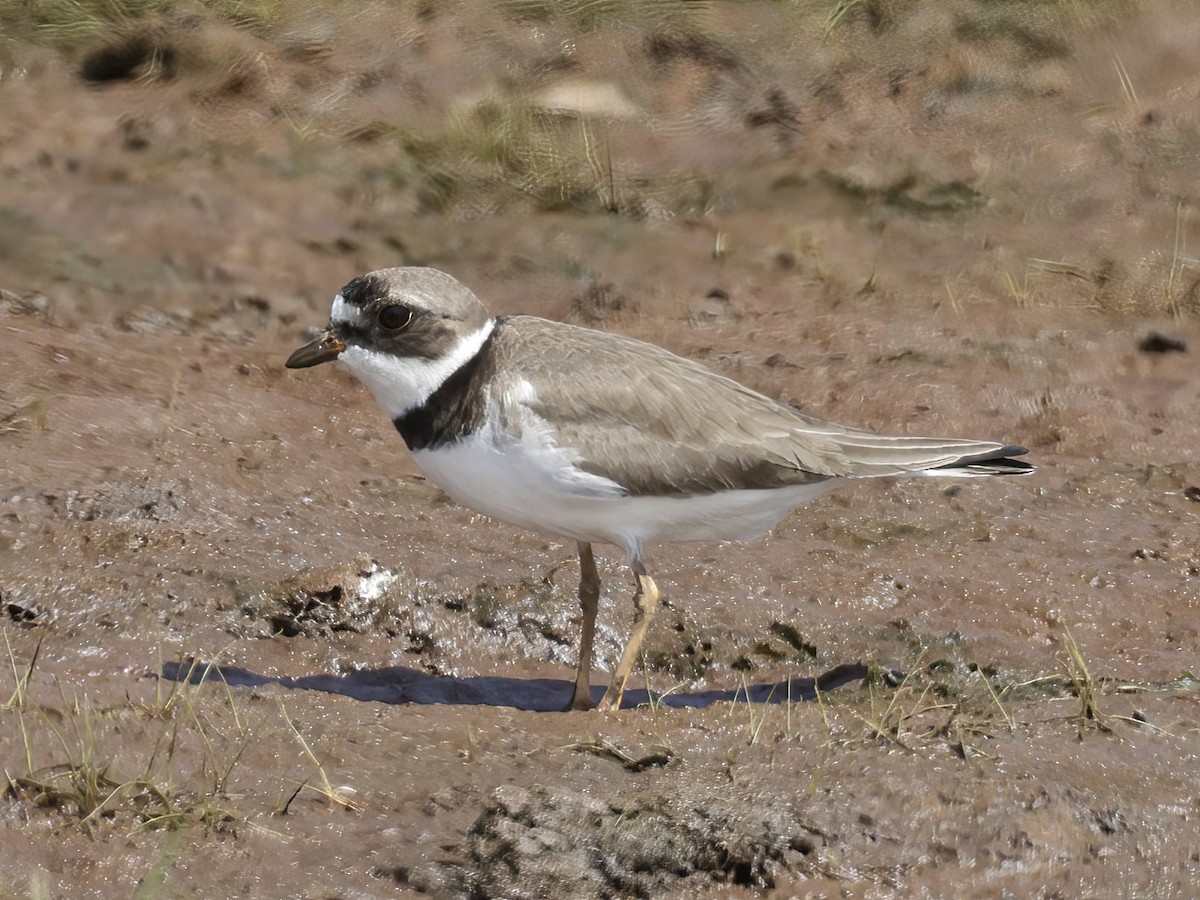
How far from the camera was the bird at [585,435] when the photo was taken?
569 cm

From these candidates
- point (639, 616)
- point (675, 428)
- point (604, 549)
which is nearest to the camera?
point (675, 428)

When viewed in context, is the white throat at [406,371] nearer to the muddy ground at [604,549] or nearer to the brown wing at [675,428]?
the brown wing at [675,428]

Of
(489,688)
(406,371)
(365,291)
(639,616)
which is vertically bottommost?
(489,688)

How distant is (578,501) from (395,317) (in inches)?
38.6

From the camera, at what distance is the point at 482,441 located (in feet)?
18.5

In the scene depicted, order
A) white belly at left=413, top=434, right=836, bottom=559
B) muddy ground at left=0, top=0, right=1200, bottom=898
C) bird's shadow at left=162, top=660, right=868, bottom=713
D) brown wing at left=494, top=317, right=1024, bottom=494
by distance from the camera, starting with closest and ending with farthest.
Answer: muddy ground at left=0, top=0, right=1200, bottom=898 → white belly at left=413, top=434, right=836, bottom=559 → brown wing at left=494, top=317, right=1024, bottom=494 → bird's shadow at left=162, top=660, right=868, bottom=713

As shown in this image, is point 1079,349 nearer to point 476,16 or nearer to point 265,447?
point 265,447

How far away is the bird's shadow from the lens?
614cm

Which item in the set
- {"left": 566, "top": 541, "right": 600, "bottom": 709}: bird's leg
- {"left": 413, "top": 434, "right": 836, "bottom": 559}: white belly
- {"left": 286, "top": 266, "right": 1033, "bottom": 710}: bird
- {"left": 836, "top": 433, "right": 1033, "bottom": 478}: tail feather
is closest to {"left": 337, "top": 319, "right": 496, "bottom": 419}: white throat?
{"left": 286, "top": 266, "right": 1033, "bottom": 710}: bird

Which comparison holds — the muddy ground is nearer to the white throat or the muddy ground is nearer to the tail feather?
the tail feather

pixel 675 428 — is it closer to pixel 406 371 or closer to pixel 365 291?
pixel 406 371

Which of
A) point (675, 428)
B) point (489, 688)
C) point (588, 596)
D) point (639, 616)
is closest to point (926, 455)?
point (675, 428)

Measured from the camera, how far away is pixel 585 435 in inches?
226

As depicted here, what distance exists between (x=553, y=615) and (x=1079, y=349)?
4151 mm
